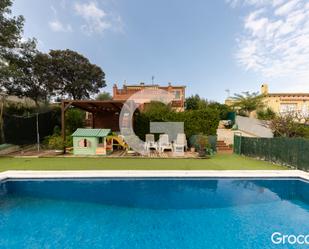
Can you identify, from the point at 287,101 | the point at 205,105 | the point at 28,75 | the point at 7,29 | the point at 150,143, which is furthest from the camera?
the point at 287,101

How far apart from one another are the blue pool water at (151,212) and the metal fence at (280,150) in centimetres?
174

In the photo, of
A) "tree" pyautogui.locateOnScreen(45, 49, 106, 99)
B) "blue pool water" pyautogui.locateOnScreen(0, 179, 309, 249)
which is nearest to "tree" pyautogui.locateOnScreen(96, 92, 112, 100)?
"tree" pyautogui.locateOnScreen(45, 49, 106, 99)

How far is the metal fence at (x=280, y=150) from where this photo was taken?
26.5ft

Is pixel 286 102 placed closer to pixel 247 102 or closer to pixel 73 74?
pixel 247 102

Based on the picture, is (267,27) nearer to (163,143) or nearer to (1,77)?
(163,143)

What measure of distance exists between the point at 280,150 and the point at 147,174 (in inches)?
278

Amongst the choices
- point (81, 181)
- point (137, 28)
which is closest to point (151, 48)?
point (137, 28)

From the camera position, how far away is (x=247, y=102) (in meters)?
24.3

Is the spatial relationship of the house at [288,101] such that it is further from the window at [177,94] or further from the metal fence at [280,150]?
the metal fence at [280,150]

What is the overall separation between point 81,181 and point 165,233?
4140mm

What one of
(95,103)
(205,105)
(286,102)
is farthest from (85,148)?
(286,102)

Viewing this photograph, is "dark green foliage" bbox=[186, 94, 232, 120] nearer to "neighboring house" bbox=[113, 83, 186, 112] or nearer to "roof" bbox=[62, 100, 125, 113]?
"neighboring house" bbox=[113, 83, 186, 112]

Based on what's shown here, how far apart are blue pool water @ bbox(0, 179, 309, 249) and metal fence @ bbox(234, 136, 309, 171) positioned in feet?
5.71

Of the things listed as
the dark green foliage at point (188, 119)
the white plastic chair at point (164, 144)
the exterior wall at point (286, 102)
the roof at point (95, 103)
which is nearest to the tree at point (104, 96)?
the roof at point (95, 103)
